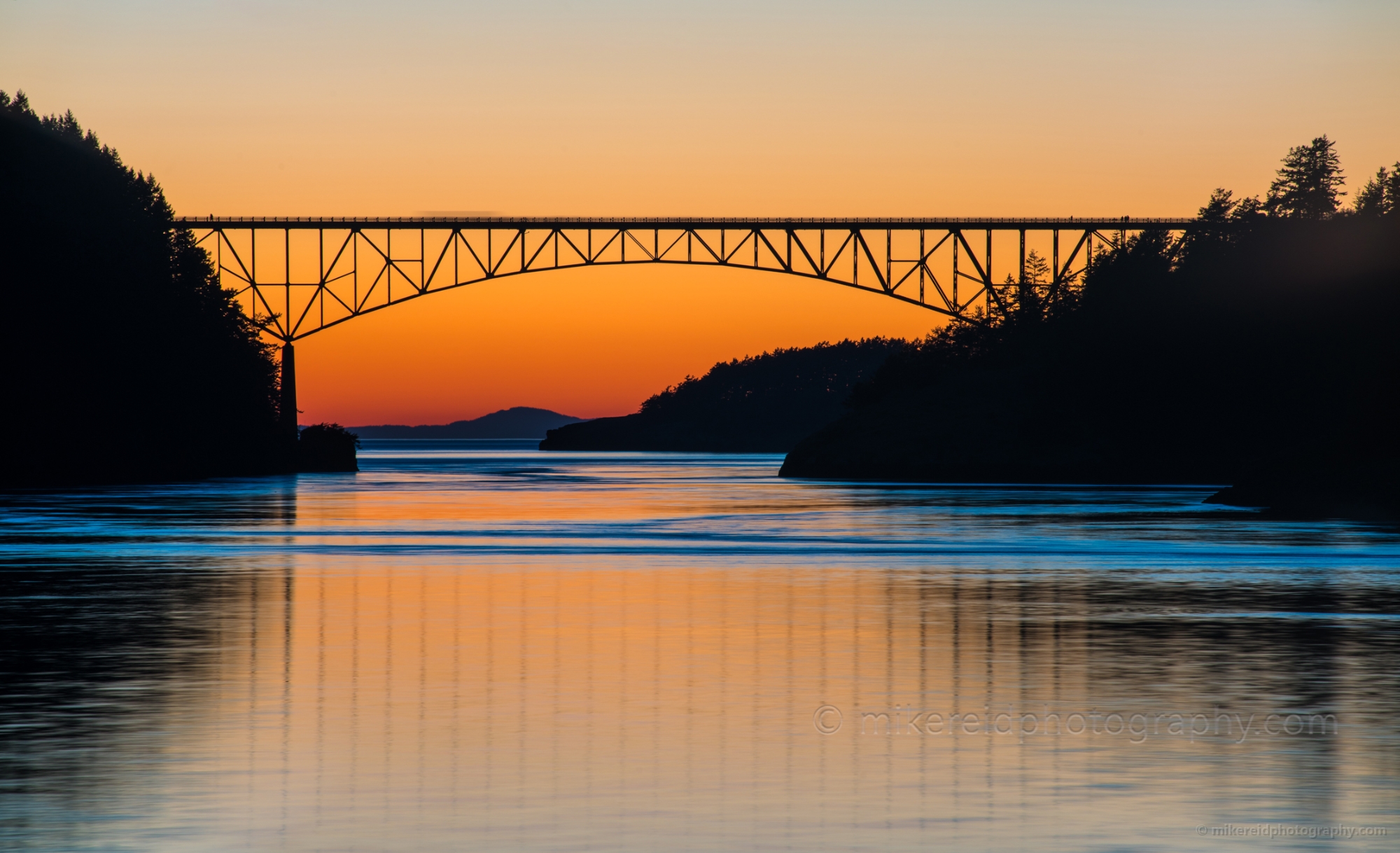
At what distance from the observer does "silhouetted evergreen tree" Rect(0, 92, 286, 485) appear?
224 feet

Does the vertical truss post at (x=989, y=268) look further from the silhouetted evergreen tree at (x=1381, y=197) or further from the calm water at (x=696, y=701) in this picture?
the calm water at (x=696, y=701)

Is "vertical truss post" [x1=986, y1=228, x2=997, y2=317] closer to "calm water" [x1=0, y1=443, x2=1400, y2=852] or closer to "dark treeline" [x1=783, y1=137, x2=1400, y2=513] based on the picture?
"dark treeline" [x1=783, y1=137, x2=1400, y2=513]

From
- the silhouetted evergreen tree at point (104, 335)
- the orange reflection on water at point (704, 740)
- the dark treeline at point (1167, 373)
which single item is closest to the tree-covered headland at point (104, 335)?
the silhouetted evergreen tree at point (104, 335)

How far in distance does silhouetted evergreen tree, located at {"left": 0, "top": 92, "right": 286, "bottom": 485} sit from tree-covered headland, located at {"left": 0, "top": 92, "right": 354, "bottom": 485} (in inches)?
2.9

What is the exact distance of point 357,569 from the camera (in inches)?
1117

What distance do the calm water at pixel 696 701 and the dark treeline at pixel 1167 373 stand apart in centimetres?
5626

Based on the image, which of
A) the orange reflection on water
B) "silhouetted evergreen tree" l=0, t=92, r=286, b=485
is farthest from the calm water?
"silhouetted evergreen tree" l=0, t=92, r=286, b=485

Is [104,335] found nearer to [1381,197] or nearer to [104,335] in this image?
[104,335]

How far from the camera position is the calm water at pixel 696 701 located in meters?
9.63

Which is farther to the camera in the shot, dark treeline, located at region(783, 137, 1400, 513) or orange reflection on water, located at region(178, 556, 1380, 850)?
dark treeline, located at region(783, 137, 1400, 513)

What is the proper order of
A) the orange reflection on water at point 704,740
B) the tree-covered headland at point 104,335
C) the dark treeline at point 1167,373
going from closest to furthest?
the orange reflection on water at point 704,740 < the tree-covered headland at point 104,335 < the dark treeline at point 1167,373

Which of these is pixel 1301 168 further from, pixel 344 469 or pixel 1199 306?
pixel 344 469

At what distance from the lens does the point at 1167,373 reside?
9425 cm

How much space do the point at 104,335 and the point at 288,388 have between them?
83.8 ft
